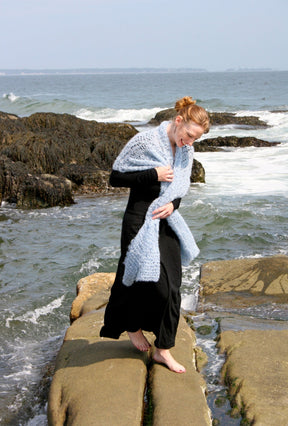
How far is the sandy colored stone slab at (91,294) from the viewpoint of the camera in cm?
520

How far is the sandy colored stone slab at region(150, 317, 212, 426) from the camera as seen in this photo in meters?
3.17

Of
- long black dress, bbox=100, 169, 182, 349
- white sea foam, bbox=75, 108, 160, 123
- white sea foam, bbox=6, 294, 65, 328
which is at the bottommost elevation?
white sea foam, bbox=75, 108, 160, 123

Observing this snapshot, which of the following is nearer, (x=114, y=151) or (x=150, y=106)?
(x=114, y=151)

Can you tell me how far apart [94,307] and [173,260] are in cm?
167

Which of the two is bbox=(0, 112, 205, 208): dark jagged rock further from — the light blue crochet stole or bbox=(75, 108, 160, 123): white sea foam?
bbox=(75, 108, 160, 123): white sea foam

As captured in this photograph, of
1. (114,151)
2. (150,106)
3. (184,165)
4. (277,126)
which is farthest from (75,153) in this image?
(150,106)

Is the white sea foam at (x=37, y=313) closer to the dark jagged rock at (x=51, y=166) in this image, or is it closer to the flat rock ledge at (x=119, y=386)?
the flat rock ledge at (x=119, y=386)

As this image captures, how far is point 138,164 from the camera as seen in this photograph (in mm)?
3627

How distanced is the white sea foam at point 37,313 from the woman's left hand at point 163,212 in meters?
3.00

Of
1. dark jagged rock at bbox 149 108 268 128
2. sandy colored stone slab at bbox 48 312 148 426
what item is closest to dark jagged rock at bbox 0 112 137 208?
sandy colored stone slab at bbox 48 312 148 426

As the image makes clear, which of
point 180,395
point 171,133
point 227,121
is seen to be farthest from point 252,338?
point 227,121

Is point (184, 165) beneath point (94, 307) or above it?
above

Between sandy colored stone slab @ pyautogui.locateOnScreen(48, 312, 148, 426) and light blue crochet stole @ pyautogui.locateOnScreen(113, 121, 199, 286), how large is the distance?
60cm

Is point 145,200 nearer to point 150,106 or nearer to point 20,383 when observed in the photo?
point 20,383
